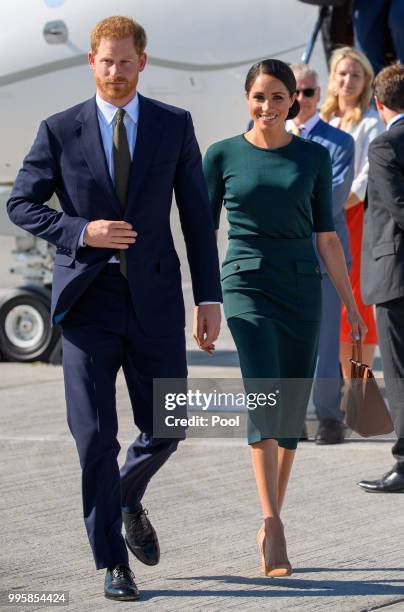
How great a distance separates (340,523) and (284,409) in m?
0.69

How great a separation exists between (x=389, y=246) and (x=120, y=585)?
218cm

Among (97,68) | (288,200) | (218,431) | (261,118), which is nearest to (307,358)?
(288,200)

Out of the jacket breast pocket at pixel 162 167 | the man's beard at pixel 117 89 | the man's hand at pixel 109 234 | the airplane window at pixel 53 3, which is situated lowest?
the man's hand at pixel 109 234

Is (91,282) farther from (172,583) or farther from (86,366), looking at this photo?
(172,583)

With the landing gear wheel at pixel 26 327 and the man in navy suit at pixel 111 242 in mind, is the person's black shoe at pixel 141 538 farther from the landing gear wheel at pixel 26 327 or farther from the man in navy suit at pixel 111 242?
the landing gear wheel at pixel 26 327

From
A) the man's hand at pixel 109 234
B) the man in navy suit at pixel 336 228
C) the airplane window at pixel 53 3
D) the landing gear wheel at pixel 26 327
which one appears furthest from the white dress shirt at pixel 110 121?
the landing gear wheel at pixel 26 327

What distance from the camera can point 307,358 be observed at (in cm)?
482

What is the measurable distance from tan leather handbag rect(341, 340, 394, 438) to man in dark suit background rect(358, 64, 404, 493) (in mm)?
773

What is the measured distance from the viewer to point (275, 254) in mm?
4848

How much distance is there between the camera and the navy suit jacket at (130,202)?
4.34m

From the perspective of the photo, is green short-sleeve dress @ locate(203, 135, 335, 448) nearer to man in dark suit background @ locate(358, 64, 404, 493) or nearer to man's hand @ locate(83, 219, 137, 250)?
man's hand @ locate(83, 219, 137, 250)

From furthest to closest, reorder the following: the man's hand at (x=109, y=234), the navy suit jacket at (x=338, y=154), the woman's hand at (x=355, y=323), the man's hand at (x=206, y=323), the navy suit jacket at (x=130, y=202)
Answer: the navy suit jacket at (x=338, y=154) < the woman's hand at (x=355, y=323) < the man's hand at (x=206, y=323) < the navy suit jacket at (x=130, y=202) < the man's hand at (x=109, y=234)

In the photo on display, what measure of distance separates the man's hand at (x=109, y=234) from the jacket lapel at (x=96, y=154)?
111mm

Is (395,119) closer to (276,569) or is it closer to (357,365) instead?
(357,365)
